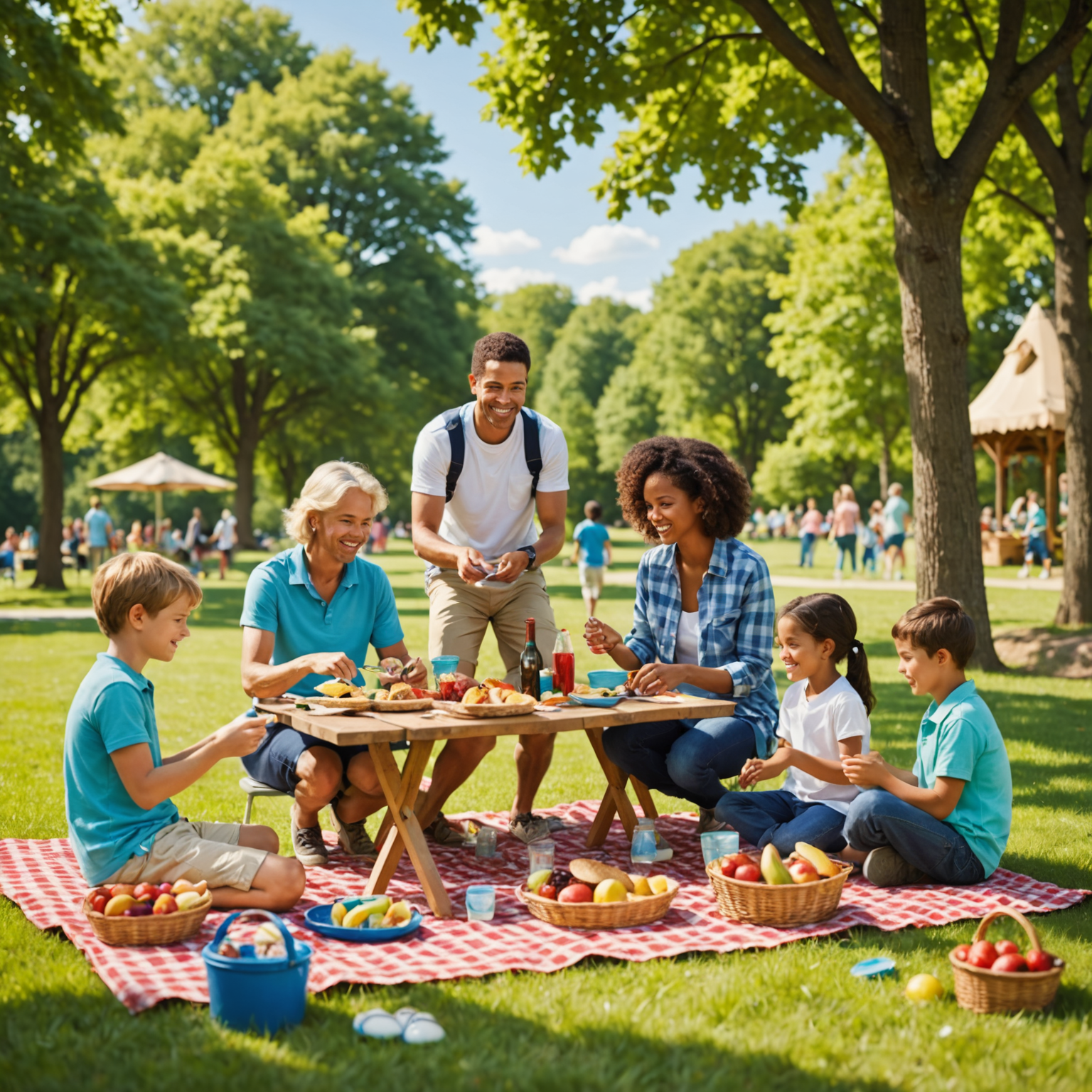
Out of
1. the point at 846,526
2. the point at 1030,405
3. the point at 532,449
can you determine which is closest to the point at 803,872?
the point at 532,449

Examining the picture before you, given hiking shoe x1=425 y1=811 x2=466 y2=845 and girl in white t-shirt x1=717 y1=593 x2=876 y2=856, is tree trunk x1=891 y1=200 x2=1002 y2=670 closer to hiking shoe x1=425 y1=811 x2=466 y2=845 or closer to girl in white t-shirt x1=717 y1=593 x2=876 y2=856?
girl in white t-shirt x1=717 y1=593 x2=876 y2=856

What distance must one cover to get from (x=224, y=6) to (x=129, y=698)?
43371 mm

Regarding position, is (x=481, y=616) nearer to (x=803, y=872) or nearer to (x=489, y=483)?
(x=489, y=483)

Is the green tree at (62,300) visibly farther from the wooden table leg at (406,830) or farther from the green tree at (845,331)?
the green tree at (845,331)

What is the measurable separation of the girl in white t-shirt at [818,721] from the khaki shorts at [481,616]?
4.34 feet

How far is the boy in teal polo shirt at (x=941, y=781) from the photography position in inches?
182

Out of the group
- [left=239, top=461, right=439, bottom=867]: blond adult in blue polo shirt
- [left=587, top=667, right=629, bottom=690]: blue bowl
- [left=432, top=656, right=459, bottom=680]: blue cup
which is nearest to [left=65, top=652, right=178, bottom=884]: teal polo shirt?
[left=239, top=461, right=439, bottom=867]: blond adult in blue polo shirt

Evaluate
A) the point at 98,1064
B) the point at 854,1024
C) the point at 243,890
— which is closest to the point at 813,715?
the point at 854,1024

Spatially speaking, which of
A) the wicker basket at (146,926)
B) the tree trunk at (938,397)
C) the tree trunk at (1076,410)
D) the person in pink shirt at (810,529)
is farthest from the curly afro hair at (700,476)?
the person in pink shirt at (810,529)

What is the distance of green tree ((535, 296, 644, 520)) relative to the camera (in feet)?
215

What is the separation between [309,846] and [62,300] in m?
19.5

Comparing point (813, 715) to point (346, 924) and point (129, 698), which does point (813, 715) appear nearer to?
point (346, 924)

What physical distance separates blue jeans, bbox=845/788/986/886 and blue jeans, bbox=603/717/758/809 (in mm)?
642

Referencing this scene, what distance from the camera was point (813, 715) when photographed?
5.11m
